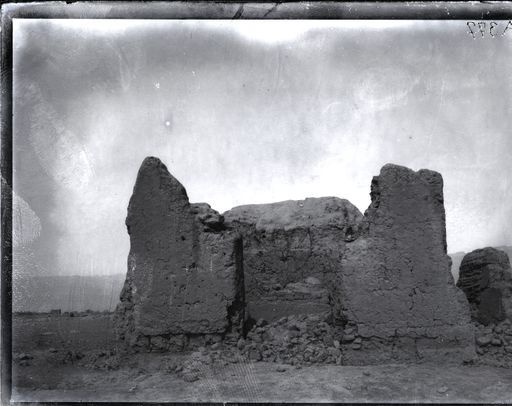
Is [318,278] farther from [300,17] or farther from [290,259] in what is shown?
[300,17]

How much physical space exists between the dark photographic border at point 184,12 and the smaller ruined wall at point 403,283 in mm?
1899

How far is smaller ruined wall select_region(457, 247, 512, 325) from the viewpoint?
5.56 m

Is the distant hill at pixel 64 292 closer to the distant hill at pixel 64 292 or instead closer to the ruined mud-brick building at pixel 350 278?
the distant hill at pixel 64 292

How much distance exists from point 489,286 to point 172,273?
4.07 metres

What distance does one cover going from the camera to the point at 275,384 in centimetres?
425

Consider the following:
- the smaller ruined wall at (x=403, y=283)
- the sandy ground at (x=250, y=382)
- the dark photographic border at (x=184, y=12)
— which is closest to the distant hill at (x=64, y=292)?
the sandy ground at (x=250, y=382)

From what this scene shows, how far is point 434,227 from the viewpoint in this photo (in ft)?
16.2

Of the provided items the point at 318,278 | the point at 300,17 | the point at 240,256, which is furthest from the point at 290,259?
the point at 300,17

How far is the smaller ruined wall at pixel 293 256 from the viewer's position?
241 inches

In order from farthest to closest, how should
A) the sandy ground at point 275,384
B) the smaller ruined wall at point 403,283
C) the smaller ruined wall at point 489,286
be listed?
the smaller ruined wall at point 489,286, the smaller ruined wall at point 403,283, the sandy ground at point 275,384

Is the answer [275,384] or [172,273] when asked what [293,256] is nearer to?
[172,273]

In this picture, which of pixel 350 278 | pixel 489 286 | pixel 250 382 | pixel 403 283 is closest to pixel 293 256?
pixel 350 278

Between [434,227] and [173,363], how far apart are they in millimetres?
3266

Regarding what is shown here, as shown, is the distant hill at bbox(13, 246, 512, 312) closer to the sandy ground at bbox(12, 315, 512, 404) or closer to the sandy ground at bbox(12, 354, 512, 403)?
the sandy ground at bbox(12, 315, 512, 404)
